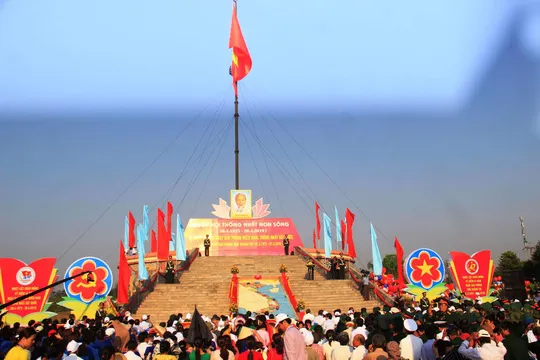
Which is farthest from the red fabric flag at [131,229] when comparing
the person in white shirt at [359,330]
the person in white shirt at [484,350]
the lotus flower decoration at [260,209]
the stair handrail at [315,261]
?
the person in white shirt at [484,350]

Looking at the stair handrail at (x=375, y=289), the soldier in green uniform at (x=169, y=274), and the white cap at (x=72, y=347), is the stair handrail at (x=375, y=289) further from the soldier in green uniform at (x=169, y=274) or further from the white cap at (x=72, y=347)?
the white cap at (x=72, y=347)

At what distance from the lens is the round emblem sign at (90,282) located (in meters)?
16.4

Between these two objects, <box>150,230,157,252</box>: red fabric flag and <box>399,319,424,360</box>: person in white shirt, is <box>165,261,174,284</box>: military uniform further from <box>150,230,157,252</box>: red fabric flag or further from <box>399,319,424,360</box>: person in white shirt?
<box>399,319,424,360</box>: person in white shirt

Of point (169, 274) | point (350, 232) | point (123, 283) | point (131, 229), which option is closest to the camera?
point (123, 283)

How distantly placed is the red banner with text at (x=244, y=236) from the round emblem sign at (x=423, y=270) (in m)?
16.1

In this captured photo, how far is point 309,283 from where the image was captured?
2317cm

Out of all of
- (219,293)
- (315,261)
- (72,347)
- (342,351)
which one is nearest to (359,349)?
(342,351)

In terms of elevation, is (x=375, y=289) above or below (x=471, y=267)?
below

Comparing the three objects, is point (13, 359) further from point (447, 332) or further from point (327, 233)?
A: point (327, 233)

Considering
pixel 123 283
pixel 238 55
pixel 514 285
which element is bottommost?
pixel 514 285

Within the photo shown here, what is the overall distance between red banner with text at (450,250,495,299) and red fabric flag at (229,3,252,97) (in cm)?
2413

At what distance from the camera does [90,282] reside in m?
16.6

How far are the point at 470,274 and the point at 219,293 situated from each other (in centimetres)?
1055

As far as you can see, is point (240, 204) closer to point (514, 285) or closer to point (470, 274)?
point (470, 274)
